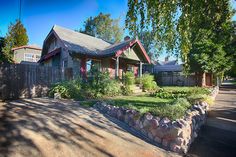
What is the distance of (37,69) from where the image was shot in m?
9.23

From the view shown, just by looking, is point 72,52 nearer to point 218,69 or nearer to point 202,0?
point 202,0

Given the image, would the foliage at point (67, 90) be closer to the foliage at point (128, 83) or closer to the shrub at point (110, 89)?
the shrub at point (110, 89)

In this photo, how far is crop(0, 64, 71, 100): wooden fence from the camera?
7.72 metres

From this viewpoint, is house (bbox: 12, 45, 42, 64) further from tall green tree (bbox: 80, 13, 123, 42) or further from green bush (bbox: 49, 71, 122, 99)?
green bush (bbox: 49, 71, 122, 99)

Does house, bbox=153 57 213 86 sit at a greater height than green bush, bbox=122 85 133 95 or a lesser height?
greater

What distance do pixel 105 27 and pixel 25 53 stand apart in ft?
58.4

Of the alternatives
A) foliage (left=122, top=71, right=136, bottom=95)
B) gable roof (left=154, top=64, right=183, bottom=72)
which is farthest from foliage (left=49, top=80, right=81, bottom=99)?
gable roof (left=154, top=64, right=183, bottom=72)

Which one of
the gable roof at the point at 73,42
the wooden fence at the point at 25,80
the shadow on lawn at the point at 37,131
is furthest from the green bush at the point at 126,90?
the shadow on lawn at the point at 37,131

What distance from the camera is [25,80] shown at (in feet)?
28.2

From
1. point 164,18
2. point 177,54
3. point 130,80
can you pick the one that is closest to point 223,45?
point 130,80

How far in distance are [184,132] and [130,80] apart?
863 cm

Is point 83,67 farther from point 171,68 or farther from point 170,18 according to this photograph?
point 171,68

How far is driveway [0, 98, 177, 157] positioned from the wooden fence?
381 cm

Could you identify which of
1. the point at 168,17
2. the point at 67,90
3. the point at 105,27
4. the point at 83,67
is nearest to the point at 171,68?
the point at 105,27
